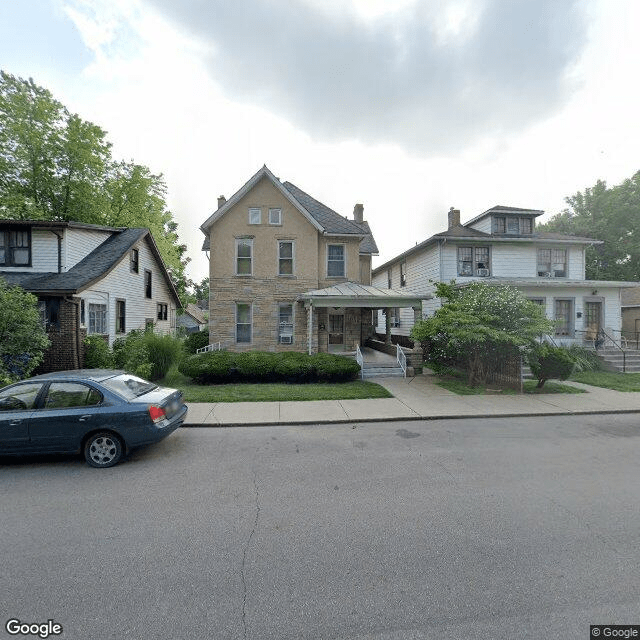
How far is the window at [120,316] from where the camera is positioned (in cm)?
1700

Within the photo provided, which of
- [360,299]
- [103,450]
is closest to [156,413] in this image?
[103,450]

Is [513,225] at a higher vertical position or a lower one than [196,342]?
higher

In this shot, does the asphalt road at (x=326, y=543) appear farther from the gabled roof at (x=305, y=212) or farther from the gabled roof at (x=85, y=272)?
the gabled roof at (x=305, y=212)

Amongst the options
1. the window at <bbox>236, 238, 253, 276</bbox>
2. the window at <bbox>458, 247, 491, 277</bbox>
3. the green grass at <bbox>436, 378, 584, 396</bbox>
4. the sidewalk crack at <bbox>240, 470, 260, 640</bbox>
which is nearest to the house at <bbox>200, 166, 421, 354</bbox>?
the window at <bbox>236, 238, 253, 276</bbox>

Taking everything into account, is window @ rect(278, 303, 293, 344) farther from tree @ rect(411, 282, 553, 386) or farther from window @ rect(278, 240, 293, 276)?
tree @ rect(411, 282, 553, 386)

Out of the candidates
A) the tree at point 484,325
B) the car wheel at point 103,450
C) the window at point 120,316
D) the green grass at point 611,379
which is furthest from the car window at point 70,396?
the green grass at point 611,379

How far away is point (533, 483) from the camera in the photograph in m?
4.97

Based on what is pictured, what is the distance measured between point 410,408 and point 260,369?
18.2ft

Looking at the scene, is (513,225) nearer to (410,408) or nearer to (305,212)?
(305,212)

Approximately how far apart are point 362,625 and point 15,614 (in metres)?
2.72

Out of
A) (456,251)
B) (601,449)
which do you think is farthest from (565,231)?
(601,449)

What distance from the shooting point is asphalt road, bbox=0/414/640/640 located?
267 centimetres

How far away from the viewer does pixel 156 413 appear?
Answer: 5.95m

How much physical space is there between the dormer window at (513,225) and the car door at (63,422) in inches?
817
